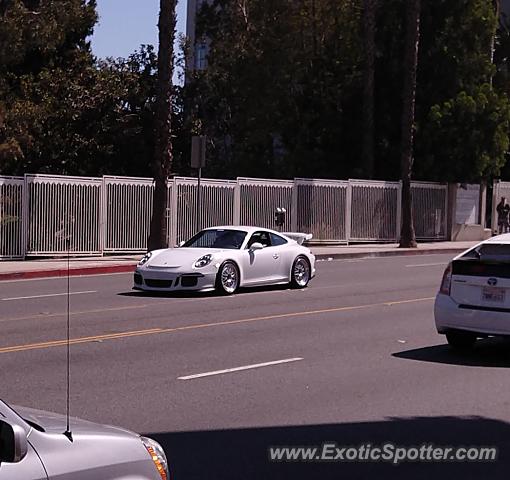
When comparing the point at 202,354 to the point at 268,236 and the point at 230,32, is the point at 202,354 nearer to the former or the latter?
the point at 268,236

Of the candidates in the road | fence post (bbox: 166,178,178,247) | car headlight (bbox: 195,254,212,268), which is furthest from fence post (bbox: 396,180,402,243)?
car headlight (bbox: 195,254,212,268)

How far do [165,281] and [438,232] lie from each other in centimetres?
2421

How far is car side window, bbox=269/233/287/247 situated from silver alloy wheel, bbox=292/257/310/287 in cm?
51

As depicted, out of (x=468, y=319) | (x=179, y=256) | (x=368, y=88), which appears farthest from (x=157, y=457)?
(x=368, y=88)

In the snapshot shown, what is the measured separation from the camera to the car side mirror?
158 inches

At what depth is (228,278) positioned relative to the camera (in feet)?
63.3

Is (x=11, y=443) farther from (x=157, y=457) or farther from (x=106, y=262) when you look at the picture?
(x=106, y=262)

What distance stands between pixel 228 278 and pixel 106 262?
340 inches

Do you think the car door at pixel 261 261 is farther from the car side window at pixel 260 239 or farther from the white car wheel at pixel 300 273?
the white car wheel at pixel 300 273

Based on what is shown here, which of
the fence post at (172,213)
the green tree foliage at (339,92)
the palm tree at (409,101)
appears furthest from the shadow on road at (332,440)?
the green tree foliage at (339,92)

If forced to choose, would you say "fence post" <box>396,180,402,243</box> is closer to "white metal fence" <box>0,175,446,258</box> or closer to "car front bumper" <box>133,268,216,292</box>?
"white metal fence" <box>0,175,446,258</box>

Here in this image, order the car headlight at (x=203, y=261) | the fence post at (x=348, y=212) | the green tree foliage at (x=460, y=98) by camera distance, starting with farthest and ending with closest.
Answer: the green tree foliage at (x=460, y=98) → the fence post at (x=348, y=212) → the car headlight at (x=203, y=261)

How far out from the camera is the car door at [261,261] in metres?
19.7

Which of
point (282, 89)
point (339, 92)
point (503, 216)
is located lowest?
point (503, 216)
